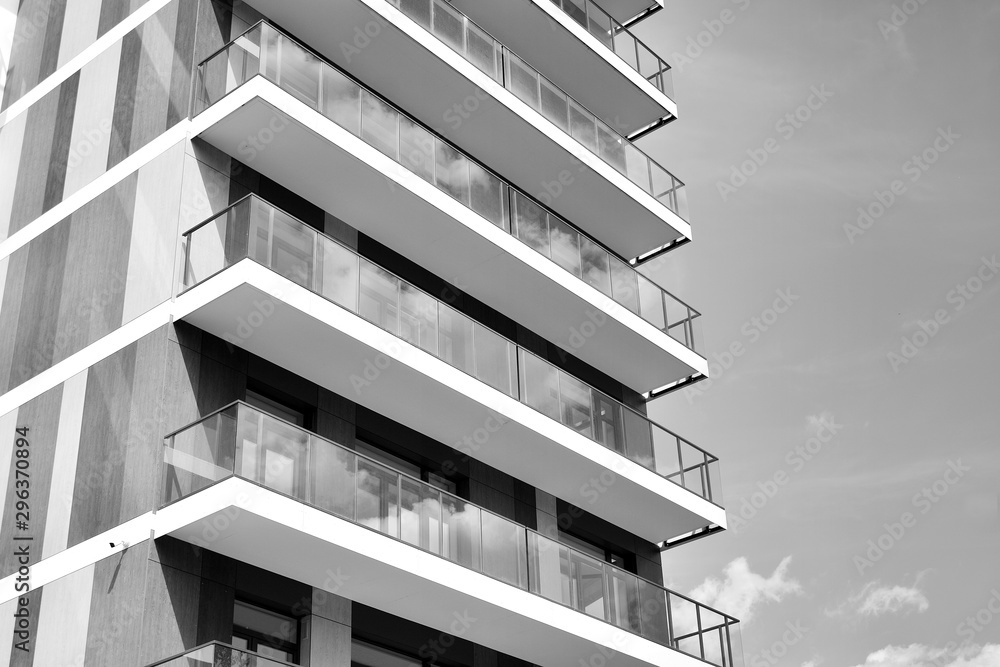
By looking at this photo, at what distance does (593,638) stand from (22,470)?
27.3 feet

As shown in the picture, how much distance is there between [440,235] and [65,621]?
8384mm

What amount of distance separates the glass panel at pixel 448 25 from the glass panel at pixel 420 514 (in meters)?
8.44

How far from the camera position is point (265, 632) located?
15.7 meters

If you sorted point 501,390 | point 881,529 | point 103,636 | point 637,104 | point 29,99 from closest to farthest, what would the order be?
point 103,636 < point 501,390 < point 29,99 < point 637,104 < point 881,529

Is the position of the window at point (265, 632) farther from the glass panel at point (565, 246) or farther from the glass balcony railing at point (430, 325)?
the glass panel at point (565, 246)

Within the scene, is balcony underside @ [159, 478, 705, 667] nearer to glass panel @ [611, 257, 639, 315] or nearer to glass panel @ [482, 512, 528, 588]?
glass panel @ [482, 512, 528, 588]

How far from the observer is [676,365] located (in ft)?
79.0

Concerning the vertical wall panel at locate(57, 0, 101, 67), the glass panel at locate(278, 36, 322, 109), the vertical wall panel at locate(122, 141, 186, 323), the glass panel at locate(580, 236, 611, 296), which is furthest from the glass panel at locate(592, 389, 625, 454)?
the vertical wall panel at locate(57, 0, 101, 67)

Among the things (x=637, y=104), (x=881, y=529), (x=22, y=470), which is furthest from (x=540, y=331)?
(x=881, y=529)

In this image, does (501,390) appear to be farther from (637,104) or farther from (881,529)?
(881,529)

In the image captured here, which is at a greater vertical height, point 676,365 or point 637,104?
point 637,104

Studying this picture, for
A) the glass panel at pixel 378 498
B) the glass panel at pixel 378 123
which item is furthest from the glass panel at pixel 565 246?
the glass panel at pixel 378 498

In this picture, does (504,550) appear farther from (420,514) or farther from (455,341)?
(455,341)

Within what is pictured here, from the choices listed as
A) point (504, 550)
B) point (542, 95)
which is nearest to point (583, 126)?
point (542, 95)
